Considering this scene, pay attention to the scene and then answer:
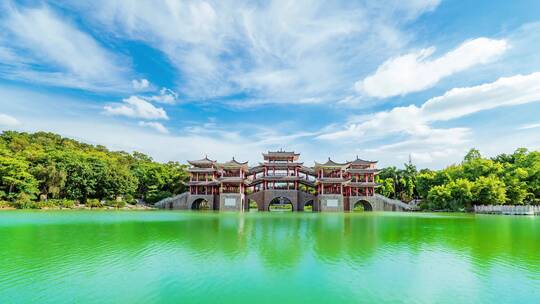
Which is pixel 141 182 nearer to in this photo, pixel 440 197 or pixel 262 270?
pixel 440 197

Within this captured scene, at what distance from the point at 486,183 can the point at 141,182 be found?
38.6 m

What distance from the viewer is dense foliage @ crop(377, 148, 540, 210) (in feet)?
100

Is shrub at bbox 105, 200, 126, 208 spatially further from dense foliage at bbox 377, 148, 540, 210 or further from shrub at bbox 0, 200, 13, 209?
dense foliage at bbox 377, 148, 540, 210

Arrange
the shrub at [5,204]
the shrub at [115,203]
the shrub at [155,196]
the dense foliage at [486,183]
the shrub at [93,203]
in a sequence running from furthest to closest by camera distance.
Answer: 1. the shrub at [155,196]
2. the shrub at [115,203]
3. the shrub at [93,203]
4. the dense foliage at [486,183]
5. the shrub at [5,204]

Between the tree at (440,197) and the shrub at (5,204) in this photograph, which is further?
the tree at (440,197)

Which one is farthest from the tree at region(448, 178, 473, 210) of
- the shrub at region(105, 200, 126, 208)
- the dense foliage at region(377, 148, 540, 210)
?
the shrub at region(105, 200, 126, 208)

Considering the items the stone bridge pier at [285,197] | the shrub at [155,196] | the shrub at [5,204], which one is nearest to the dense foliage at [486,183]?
the stone bridge pier at [285,197]

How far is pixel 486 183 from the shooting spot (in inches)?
1187

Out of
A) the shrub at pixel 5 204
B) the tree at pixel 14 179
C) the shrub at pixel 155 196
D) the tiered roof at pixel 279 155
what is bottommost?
the shrub at pixel 5 204

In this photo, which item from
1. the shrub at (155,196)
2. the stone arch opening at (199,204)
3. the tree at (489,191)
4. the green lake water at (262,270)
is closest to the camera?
the green lake water at (262,270)

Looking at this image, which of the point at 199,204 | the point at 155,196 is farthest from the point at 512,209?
the point at 155,196

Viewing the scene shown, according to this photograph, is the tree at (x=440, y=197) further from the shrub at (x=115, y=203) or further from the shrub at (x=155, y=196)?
the shrub at (x=115, y=203)

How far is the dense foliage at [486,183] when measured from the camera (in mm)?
30497

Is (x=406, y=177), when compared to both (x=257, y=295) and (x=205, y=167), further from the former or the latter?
(x=257, y=295)
